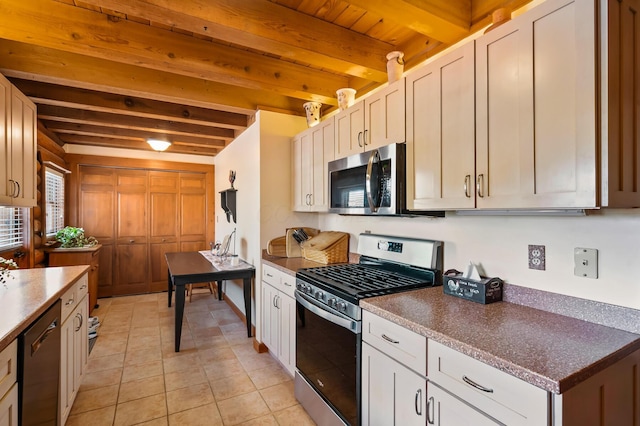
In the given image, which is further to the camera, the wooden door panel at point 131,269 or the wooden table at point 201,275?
the wooden door panel at point 131,269

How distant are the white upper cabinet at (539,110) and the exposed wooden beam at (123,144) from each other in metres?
4.76

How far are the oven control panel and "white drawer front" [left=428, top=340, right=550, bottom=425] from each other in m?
1.00

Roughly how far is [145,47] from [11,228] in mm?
2512

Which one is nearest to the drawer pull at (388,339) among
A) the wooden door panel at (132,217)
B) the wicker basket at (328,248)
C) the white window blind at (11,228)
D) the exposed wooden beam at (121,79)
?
the wicker basket at (328,248)

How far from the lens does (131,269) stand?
16.8 feet

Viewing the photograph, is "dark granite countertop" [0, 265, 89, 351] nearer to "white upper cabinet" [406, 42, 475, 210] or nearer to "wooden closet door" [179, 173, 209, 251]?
"white upper cabinet" [406, 42, 475, 210]

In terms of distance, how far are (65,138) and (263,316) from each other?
4.05 m

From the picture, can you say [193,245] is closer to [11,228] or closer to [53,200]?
[53,200]

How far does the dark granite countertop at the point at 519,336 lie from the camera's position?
0.93 metres

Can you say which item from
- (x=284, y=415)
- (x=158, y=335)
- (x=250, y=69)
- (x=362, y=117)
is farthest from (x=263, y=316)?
(x=250, y=69)

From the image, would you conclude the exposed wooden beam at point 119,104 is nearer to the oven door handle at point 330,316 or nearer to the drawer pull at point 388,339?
the oven door handle at point 330,316

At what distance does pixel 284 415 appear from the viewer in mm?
2125

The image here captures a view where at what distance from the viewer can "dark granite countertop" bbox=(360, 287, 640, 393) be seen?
0.93 metres

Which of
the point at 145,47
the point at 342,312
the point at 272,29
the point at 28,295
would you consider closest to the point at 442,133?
the point at 342,312
